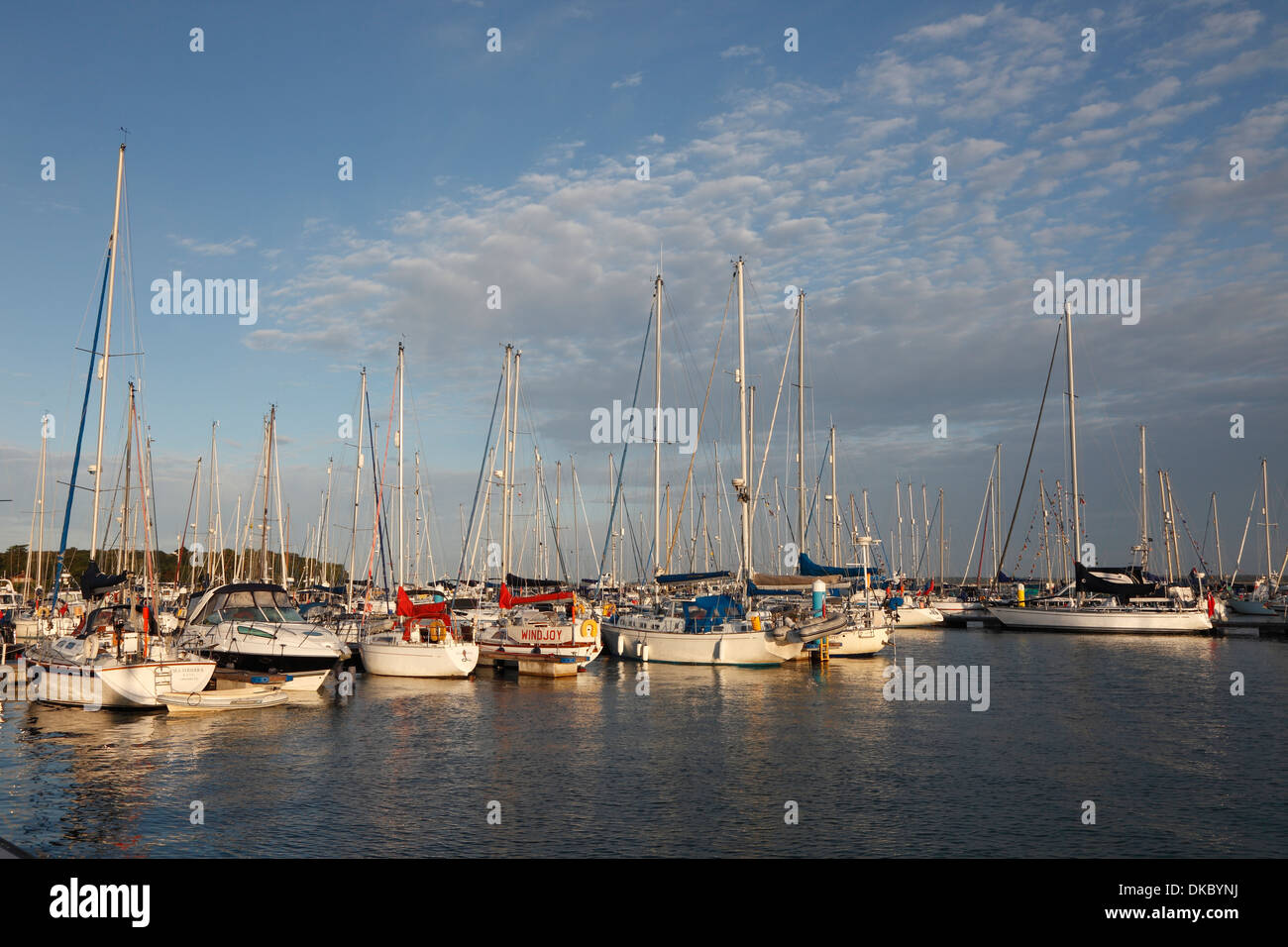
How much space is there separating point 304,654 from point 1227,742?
104 feet

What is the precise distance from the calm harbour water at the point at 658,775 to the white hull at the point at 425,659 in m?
2.19

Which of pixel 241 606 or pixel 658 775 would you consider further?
pixel 241 606

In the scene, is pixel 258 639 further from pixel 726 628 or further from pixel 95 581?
pixel 726 628

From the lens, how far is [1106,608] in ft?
241

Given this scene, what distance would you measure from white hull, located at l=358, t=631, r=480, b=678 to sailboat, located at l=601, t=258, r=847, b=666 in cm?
1038

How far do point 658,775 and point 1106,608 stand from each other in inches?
2478

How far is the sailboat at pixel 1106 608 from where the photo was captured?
71.8 meters

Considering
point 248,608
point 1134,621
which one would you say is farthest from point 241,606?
point 1134,621

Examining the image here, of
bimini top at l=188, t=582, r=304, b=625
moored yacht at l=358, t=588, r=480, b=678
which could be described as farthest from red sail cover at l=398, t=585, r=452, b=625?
bimini top at l=188, t=582, r=304, b=625

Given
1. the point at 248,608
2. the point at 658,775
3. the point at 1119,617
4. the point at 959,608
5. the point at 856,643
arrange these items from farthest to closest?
the point at 959,608 < the point at 1119,617 < the point at 856,643 < the point at 248,608 < the point at 658,775

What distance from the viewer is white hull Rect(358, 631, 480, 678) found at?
40844 mm

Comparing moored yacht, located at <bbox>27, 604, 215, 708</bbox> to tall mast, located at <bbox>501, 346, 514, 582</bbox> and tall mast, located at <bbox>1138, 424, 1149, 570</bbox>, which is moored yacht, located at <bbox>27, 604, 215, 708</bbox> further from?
tall mast, located at <bbox>1138, 424, 1149, 570</bbox>

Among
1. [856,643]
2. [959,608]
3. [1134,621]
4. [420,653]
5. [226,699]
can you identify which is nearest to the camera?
[226,699]
